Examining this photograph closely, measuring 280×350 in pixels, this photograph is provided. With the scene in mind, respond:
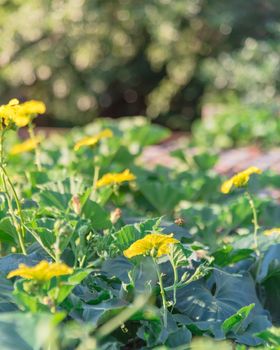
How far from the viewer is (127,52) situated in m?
10.4

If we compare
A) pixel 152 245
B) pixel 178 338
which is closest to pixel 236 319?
pixel 178 338

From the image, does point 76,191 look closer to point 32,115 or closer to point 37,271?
point 32,115

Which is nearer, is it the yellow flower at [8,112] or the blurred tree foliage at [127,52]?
the yellow flower at [8,112]

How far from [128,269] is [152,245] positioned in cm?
31

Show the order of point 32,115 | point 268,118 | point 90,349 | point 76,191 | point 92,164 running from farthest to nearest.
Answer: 1. point 268,118
2. point 92,164
3. point 32,115
4. point 76,191
5. point 90,349

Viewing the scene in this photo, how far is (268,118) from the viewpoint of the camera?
5.77 metres

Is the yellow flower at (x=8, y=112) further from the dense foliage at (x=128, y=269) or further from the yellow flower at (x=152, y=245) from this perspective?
the yellow flower at (x=152, y=245)

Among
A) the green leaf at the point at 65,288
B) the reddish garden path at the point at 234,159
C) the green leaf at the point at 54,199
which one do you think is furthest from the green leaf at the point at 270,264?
the reddish garden path at the point at 234,159

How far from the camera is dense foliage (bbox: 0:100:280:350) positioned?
5.01 ft

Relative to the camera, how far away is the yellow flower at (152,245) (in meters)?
1.68

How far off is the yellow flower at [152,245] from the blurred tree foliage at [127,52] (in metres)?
6.44

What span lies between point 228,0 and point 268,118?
→ 14.6 feet

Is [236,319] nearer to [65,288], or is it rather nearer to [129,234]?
[129,234]

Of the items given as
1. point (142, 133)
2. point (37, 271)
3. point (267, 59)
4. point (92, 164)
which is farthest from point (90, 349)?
point (267, 59)
